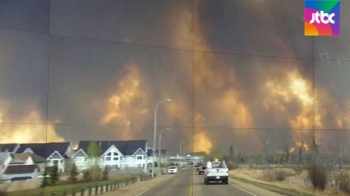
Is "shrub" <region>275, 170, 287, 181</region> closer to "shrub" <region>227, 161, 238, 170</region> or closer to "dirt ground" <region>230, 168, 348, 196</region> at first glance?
"dirt ground" <region>230, 168, 348, 196</region>

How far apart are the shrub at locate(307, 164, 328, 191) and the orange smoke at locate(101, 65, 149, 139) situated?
3.93m

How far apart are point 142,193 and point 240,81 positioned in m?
3.03

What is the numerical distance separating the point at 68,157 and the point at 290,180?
483cm

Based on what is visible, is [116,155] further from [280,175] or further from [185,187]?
[280,175]

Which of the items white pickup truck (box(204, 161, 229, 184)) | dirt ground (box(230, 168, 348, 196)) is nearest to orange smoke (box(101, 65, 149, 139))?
white pickup truck (box(204, 161, 229, 184))

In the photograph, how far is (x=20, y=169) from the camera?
950 centimetres

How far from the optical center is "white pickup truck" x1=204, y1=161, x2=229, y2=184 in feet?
36.0

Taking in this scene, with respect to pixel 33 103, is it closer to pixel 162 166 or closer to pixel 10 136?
pixel 10 136

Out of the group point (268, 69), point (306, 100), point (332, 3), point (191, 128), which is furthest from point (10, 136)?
point (332, 3)

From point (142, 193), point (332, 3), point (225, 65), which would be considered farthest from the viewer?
point (332, 3)

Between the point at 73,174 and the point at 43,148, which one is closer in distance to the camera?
the point at 43,148

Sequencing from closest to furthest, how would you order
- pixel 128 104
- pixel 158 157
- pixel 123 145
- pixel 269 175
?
pixel 123 145 → pixel 128 104 → pixel 158 157 → pixel 269 175

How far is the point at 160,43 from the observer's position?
35.2 feet

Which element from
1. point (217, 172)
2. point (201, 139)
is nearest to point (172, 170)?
point (201, 139)
